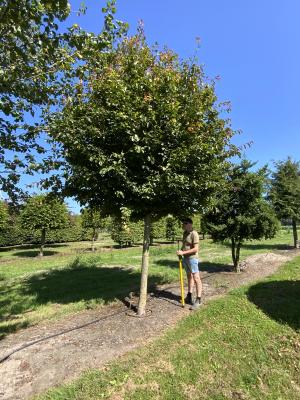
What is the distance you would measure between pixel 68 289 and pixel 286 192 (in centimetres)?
1590

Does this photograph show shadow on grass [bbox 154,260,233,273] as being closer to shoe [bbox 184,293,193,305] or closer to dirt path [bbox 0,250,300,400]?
dirt path [bbox 0,250,300,400]

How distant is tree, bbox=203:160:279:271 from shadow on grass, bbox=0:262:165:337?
9.66 feet

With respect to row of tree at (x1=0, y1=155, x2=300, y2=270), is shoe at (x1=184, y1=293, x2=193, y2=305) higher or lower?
lower

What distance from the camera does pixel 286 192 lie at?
67.6 feet

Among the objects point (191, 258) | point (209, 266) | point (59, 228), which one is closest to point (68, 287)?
point (191, 258)

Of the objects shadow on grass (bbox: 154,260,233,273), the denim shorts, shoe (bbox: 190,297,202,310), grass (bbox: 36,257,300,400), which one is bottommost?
grass (bbox: 36,257,300,400)

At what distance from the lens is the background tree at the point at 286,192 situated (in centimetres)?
2020

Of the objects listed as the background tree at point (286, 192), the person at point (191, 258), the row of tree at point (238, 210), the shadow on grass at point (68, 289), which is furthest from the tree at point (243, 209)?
the background tree at point (286, 192)

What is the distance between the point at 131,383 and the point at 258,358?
6.13 ft

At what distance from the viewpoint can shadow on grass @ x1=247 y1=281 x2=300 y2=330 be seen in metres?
6.16

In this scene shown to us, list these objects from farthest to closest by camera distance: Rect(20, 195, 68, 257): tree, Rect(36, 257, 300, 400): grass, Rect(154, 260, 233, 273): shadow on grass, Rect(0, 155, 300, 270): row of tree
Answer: Rect(20, 195, 68, 257): tree < Rect(154, 260, 233, 273): shadow on grass < Rect(0, 155, 300, 270): row of tree < Rect(36, 257, 300, 400): grass

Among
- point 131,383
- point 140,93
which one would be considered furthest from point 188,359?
point 140,93

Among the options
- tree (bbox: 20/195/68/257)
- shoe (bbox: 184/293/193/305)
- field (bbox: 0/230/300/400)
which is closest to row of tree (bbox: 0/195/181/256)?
tree (bbox: 20/195/68/257)

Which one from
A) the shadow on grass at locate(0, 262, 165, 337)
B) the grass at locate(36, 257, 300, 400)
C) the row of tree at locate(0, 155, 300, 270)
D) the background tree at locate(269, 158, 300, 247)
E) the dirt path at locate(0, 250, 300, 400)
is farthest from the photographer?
the background tree at locate(269, 158, 300, 247)
